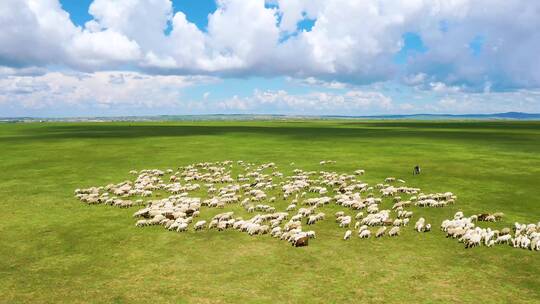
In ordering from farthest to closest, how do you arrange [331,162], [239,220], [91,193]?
[331,162] < [91,193] < [239,220]

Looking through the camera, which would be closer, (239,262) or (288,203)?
(239,262)

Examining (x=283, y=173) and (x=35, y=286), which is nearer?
(x=35, y=286)

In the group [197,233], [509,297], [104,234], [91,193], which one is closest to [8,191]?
[91,193]

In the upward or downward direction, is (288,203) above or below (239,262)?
above

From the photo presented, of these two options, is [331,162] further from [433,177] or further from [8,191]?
[8,191]

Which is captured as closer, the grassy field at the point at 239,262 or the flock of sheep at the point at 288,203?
the grassy field at the point at 239,262

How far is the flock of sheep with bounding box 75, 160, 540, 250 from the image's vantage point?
762 inches

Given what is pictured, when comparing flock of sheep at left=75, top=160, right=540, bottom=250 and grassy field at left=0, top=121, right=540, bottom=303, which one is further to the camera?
flock of sheep at left=75, top=160, right=540, bottom=250

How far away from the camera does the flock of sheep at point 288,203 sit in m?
19.3

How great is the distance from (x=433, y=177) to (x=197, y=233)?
22.3 metres

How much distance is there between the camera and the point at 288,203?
26.5 meters

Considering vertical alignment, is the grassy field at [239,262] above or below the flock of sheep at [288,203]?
below

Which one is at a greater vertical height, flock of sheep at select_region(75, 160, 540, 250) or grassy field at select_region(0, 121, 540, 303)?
flock of sheep at select_region(75, 160, 540, 250)

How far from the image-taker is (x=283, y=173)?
1473 inches
